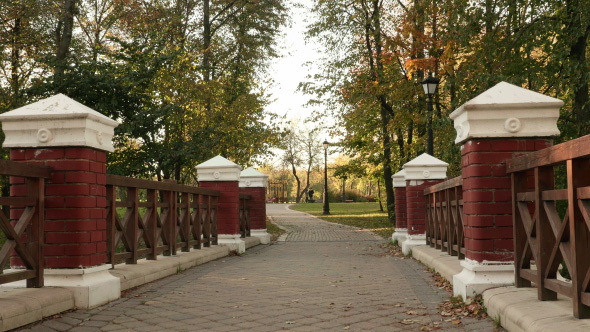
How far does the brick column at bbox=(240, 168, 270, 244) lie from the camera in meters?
15.4

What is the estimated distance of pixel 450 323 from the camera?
4.60 m

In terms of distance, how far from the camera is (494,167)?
5133mm

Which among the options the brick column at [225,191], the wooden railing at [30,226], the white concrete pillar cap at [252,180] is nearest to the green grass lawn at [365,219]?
the white concrete pillar cap at [252,180]

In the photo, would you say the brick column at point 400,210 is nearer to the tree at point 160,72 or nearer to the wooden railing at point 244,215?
the wooden railing at point 244,215

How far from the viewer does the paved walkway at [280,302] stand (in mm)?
4609

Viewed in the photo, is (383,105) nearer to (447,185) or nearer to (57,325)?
(447,185)

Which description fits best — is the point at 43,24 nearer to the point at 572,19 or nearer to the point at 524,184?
the point at 572,19

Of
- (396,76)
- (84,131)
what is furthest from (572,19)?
(396,76)

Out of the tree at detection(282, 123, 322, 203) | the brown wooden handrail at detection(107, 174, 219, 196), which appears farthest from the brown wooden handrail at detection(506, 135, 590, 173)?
the tree at detection(282, 123, 322, 203)

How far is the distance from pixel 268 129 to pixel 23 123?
17.7 metres

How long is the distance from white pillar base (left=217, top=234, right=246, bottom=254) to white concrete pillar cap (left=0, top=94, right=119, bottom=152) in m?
6.72

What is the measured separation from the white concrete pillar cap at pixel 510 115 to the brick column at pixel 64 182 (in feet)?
11.2

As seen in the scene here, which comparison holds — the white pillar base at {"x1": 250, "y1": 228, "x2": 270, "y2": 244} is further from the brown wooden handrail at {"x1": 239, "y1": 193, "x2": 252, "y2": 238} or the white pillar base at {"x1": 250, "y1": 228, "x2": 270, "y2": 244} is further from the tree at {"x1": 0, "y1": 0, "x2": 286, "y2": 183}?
the tree at {"x1": 0, "y1": 0, "x2": 286, "y2": 183}

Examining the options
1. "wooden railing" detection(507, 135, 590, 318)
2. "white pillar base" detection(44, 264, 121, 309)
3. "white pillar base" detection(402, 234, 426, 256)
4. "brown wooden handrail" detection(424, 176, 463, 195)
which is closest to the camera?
"wooden railing" detection(507, 135, 590, 318)
